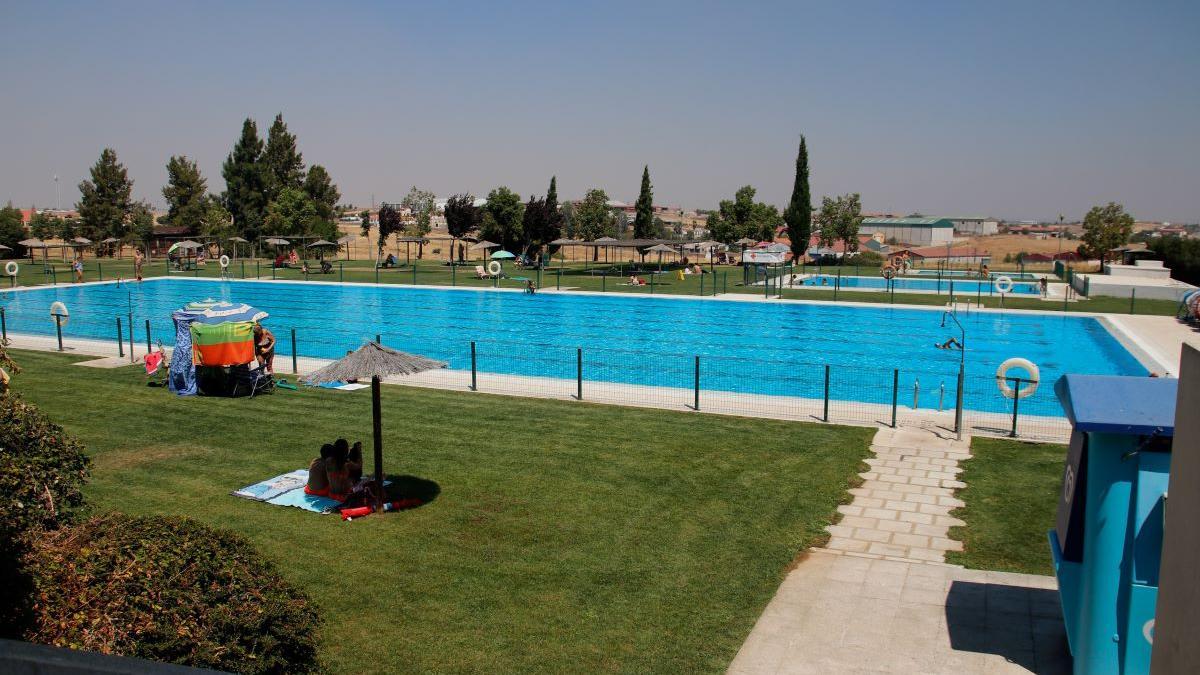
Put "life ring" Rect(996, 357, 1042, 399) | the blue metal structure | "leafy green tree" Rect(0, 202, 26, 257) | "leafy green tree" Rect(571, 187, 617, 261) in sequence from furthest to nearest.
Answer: "leafy green tree" Rect(571, 187, 617, 261) → "leafy green tree" Rect(0, 202, 26, 257) → "life ring" Rect(996, 357, 1042, 399) → the blue metal structure

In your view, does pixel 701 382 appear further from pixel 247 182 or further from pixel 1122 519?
pixel 247 182

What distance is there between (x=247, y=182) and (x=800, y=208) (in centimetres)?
4950

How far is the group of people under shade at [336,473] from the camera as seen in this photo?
1135 cm

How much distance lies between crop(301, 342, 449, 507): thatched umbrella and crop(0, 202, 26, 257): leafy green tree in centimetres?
6933

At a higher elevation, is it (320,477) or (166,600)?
(166,600)

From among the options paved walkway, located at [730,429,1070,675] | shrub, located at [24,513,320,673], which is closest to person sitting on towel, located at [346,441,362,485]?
shrub, located at [24,513,320,673]

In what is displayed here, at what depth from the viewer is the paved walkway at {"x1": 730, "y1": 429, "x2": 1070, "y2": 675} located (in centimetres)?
758

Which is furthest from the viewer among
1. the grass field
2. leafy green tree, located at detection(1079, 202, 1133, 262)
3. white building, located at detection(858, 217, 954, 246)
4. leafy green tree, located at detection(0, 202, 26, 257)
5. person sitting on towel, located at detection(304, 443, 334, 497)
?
white building, located at detection(858, 217, 954, 246)

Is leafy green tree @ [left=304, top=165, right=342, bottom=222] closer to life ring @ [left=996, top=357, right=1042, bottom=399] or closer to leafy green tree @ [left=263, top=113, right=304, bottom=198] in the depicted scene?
leafy green tree @ [left=263, top=113, right=304, bottom=198]

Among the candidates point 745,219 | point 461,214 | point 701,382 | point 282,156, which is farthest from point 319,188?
point 701,382

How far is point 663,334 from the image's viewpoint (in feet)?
104

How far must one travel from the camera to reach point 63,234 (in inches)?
3105

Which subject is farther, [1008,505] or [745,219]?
[745,219]

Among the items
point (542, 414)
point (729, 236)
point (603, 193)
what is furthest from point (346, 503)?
point (603, 193)
